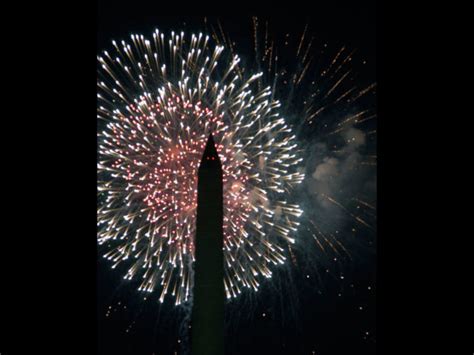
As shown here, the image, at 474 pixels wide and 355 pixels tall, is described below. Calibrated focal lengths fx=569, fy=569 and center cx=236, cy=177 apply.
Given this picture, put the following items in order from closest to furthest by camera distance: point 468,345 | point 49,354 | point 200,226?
point 49,354
point 468,345
point 200,226

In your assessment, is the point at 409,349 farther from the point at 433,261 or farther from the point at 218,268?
the point at 218,268

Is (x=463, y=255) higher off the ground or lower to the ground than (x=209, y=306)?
lower

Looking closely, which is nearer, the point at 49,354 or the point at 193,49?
the point at 49,354

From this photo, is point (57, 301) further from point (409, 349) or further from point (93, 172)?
point (409, 349)

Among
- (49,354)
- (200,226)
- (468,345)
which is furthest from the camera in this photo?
(200,226)

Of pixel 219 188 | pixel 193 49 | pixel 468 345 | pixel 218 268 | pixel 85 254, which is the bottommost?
pixel 468 345

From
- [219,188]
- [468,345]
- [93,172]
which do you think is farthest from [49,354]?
[219,188]

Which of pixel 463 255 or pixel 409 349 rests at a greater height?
pixel 463 255

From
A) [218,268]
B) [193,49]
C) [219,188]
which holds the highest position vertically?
[193,49]

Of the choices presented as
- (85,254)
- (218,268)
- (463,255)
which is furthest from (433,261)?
(218,268)
